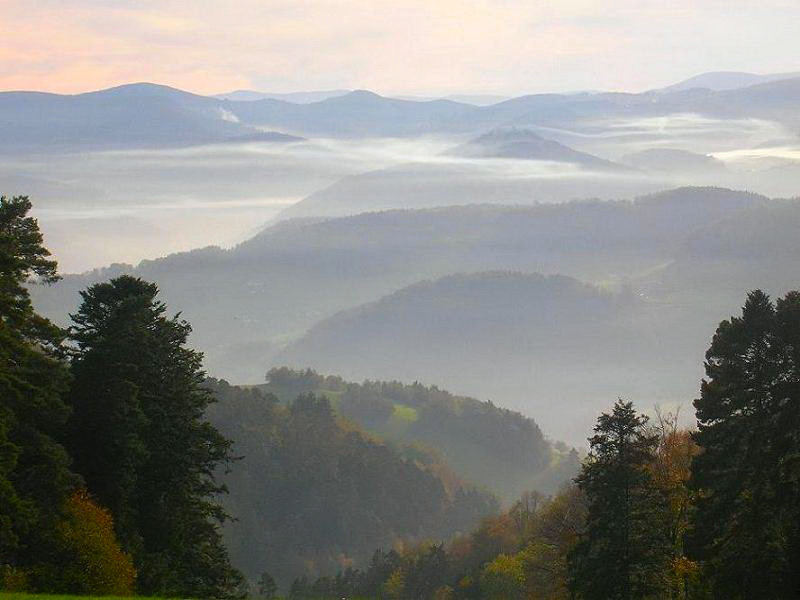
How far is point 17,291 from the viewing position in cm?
2739

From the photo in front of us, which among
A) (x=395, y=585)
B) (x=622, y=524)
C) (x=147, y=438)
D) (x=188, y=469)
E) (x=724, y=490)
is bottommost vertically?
(x=395, y=585)

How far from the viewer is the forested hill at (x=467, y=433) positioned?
174m

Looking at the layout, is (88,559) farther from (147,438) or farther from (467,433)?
(467,433)

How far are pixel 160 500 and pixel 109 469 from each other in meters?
2.73

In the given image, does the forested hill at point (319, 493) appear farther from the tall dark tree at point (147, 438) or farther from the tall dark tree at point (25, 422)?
the tall dark tree at point (25, 422)

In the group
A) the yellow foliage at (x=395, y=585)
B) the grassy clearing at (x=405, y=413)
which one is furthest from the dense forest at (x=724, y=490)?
the grassy clearing at (x=405, y=413)

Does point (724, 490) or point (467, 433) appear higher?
point (724, 490)

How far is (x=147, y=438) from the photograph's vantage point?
104ft

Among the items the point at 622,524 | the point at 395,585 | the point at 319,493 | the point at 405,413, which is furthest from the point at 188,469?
the point at 405,413

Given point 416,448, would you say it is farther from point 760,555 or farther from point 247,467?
point 760,555

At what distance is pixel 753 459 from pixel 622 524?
4.03 meters

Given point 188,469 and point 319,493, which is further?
point 319,493

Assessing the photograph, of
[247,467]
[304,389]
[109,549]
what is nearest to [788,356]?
[109,549]

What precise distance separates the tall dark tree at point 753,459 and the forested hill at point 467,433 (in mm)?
140745
